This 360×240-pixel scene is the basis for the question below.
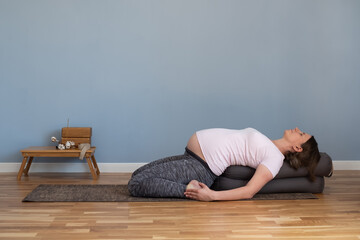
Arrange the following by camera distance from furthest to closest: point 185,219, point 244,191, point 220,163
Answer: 1. point 220,163
2. point 244,191
3. point 185,219

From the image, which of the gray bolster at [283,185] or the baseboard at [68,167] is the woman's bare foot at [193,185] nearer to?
the gray bolster at [283,185]

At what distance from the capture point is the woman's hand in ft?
9.52

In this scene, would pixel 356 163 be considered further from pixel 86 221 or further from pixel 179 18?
pixel 86 221

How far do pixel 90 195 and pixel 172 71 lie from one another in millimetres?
1794

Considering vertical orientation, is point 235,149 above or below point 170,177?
above

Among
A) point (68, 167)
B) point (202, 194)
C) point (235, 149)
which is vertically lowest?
point (68, 167)

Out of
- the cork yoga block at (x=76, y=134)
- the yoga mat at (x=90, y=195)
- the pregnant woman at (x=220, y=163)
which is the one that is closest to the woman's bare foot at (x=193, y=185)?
the pregnant woman at (x=220, y=163)

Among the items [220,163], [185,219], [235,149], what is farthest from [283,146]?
[185,219]

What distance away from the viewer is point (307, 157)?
123 inches

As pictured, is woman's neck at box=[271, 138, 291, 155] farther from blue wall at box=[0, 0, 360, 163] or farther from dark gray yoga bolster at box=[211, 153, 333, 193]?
blue wall at box=[0, 0, 360, 163]

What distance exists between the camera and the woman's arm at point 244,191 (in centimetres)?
287

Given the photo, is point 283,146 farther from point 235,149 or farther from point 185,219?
point 185,219

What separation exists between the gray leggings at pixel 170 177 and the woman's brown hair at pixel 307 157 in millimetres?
613

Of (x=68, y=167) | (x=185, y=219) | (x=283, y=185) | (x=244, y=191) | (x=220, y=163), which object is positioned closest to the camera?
(x=185, y=219)
